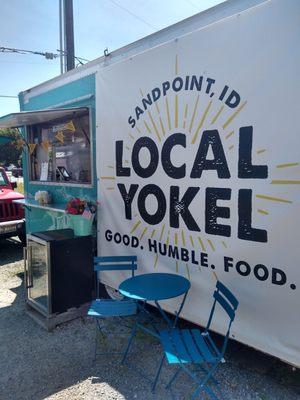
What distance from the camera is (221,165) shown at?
8.59ft

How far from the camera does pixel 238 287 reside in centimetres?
258

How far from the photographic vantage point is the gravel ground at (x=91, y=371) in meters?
2.40

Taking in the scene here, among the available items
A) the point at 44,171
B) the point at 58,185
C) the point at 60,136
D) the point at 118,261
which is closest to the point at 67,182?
the point at 58,185

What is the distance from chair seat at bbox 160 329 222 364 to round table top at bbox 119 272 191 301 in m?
0.28

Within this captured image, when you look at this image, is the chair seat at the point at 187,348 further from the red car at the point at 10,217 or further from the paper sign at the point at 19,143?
the red car at the point at 10,217

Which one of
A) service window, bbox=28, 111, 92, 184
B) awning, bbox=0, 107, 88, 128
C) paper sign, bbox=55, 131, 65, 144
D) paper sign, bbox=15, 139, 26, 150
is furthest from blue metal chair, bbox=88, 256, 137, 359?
paper sign, bbox=15, 139, 26, 150

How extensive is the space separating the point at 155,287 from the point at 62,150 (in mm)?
3042

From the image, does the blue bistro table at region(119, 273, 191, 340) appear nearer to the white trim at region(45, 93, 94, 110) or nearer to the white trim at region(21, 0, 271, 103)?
the white trim at region(21, 0, 271, 103)

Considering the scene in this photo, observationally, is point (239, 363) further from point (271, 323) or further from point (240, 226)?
point (240, 226)

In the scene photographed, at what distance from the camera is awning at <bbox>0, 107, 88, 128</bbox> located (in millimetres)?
4098

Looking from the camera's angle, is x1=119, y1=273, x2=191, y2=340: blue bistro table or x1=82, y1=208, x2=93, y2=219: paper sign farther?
x1=82, y1=208, x2=93, y2=219: paper sign

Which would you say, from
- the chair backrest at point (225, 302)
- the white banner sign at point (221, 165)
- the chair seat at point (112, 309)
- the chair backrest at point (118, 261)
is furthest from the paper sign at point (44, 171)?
the chair backrest at point (225, 302)

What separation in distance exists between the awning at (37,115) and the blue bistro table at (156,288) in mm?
2337

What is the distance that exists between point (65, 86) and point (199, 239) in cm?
299
